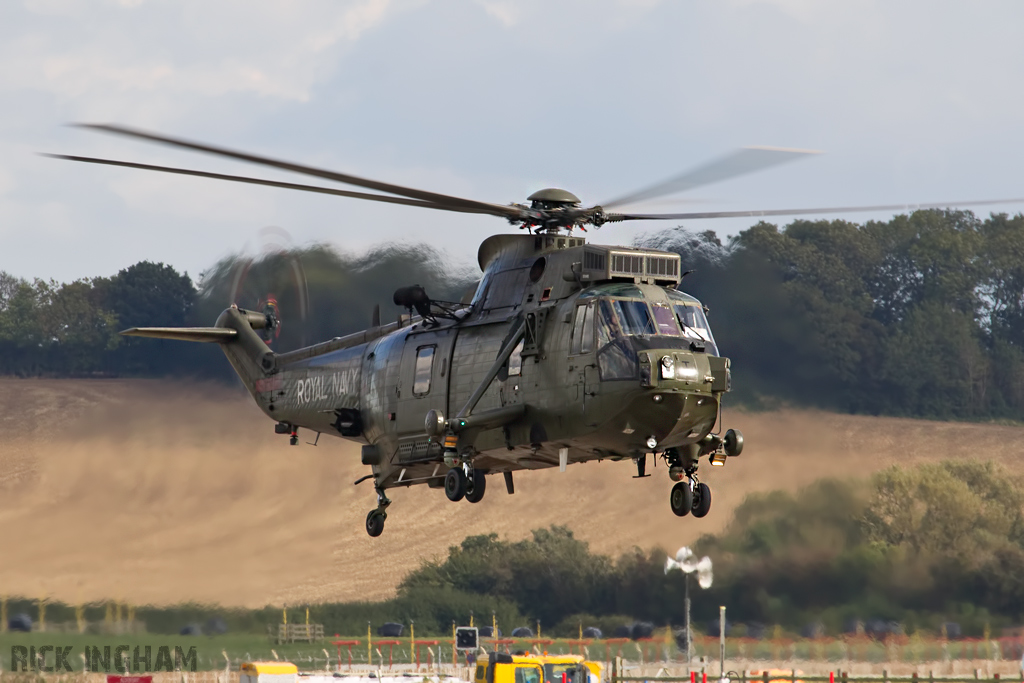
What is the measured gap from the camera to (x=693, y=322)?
72.7 feet

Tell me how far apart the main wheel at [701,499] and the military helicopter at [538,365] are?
33 millimetres

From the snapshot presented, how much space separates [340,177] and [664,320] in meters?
4.95

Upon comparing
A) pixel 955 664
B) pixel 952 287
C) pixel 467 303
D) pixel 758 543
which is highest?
pixel 952 287

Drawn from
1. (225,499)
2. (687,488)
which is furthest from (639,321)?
(225,499)

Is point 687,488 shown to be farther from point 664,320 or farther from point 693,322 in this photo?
point 664,320

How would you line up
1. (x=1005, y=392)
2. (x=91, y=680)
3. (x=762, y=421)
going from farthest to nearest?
(x=1005, y=392), (x=762, y=421), (x=91, y=680)

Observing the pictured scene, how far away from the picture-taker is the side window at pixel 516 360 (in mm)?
23156

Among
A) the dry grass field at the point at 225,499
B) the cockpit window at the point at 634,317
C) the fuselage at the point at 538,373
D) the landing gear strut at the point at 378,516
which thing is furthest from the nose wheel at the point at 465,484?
the dry grass field at the point at 225,499

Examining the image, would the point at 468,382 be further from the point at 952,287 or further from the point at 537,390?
the point at 952,287

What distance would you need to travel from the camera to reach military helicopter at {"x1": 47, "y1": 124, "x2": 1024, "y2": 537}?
70.3ft

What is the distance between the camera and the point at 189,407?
3719cm

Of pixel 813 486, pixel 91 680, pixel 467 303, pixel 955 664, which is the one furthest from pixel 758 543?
pixel 91 680

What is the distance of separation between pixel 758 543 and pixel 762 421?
11.1ft

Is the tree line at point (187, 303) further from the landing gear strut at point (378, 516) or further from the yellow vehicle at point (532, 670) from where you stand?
the yellow vehicle at point (532, 670)
